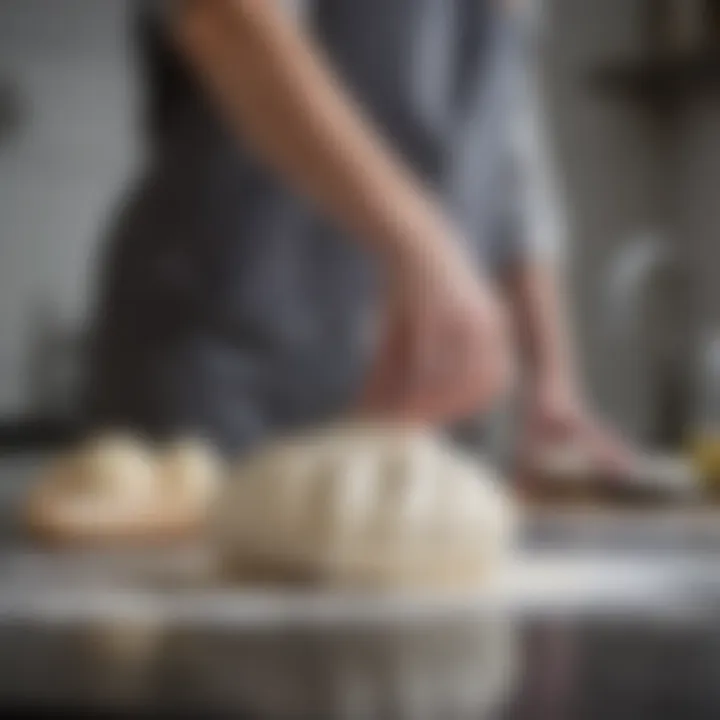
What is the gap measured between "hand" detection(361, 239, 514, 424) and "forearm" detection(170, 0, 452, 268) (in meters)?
0.01

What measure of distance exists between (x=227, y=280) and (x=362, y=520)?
26 centimetres

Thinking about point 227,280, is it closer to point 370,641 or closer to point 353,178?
point 353,178

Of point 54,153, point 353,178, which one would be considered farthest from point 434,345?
point 54,153

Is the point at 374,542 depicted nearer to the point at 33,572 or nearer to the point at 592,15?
the point at 33,572

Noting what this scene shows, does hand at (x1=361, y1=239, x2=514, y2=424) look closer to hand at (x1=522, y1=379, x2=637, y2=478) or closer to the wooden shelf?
hand at (x1=522, y1=379, x2=637, y2=478)

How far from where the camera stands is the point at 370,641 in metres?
0.40

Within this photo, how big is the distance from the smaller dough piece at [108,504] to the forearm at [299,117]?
0.48 ft

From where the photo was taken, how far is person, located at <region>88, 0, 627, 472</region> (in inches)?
27.0

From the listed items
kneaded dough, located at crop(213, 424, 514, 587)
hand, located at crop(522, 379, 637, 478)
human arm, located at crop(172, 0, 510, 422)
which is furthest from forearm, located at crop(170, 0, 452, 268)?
kneaded dough, located at crop(213, 424, 514, 587)

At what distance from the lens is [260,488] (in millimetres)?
485

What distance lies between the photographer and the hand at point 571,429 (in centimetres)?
77

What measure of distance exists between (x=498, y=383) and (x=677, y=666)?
0.38m

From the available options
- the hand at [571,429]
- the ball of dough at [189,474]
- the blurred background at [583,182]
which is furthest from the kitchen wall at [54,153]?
the hand at [571,429]

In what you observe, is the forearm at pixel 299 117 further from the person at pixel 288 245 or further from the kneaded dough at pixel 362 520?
the kneaded dough at pixel 362 520
